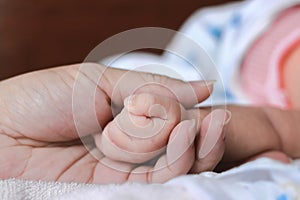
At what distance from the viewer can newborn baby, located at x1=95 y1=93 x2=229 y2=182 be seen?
15.9 inches

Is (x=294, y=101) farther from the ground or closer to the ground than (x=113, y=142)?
closer to the ground

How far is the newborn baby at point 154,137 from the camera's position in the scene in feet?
1.33

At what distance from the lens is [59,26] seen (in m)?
1.17

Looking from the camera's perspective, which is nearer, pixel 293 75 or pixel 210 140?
pixel 210 140

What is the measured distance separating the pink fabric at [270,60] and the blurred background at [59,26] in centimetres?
31

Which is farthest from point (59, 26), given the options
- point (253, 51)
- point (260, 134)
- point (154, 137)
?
point (154, 137)

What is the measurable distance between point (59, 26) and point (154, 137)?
80 centimetres

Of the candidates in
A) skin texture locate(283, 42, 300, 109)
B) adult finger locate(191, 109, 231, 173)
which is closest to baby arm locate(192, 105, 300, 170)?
adult finger locate(191, 109, 231, 173)

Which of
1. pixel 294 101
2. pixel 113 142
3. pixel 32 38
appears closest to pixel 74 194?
pixel 113 142

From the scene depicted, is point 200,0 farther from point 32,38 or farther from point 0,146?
point 0,146

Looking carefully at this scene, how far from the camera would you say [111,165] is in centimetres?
45

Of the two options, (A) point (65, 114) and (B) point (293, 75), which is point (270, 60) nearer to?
(B) point (293, 75)

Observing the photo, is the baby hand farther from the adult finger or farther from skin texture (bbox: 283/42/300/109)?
skin texture (bbox: 283/42/300/109)

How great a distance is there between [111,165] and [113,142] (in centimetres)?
3
